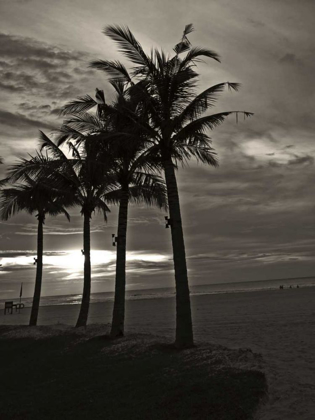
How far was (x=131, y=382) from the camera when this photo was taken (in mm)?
9211

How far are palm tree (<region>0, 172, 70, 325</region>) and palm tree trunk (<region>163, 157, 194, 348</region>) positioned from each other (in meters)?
8.87

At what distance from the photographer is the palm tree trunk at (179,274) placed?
43.8 feet

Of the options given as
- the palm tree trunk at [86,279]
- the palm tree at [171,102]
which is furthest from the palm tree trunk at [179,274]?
the palm tree trunk at [86,279]

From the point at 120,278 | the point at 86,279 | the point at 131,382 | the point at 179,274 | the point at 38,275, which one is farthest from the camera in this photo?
the point at 38,275

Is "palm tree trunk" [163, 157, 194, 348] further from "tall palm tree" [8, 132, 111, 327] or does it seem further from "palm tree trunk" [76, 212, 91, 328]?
"palm tree trunk" [76, 212, 91, 328]

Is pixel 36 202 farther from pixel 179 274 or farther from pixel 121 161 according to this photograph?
pixel 179 274

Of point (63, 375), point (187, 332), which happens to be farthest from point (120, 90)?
point (63, 375)

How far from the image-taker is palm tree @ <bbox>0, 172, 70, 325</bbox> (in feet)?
72.4

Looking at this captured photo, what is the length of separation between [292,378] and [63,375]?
594cm

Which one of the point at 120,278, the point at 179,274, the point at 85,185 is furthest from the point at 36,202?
the point at 179,274

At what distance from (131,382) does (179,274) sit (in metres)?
4.91

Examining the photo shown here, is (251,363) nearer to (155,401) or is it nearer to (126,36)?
(155,401)

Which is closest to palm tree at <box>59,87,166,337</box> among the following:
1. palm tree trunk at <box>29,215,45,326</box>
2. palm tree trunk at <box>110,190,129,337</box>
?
palm tree trunk at <box>110,190,129,337</box>

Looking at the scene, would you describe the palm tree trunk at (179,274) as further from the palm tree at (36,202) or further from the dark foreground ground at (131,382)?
the palm tree at (36,202)
